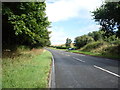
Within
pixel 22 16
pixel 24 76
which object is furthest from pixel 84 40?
pixel 24 76

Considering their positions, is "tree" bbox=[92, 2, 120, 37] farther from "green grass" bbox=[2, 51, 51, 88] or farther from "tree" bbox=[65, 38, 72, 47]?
"tree" bbox=[65, 38, 72, 47]

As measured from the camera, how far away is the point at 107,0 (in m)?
19.6

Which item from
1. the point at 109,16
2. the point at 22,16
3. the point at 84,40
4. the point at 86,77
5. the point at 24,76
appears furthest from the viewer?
the point at 84,40

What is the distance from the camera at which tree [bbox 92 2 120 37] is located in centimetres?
1878

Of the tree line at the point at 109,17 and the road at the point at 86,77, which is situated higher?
the tree line at the point at 109,17

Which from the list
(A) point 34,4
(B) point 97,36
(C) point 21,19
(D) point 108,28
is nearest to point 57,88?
(C) point 21,19

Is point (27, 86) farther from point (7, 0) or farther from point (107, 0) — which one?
point (107, 0)

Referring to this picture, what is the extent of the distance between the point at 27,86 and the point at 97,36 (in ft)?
211

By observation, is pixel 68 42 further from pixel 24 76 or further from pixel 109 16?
pixel 24 76

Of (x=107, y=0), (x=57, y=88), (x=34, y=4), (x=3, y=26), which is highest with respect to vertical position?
(x=107, y=0)

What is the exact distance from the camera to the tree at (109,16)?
739 inches

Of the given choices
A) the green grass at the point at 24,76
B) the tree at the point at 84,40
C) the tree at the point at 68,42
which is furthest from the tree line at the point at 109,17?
the tree at the point at 68,42

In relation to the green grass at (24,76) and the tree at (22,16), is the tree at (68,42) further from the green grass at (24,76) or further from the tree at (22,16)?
the green grass at (24,76)

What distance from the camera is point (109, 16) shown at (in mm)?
20234
